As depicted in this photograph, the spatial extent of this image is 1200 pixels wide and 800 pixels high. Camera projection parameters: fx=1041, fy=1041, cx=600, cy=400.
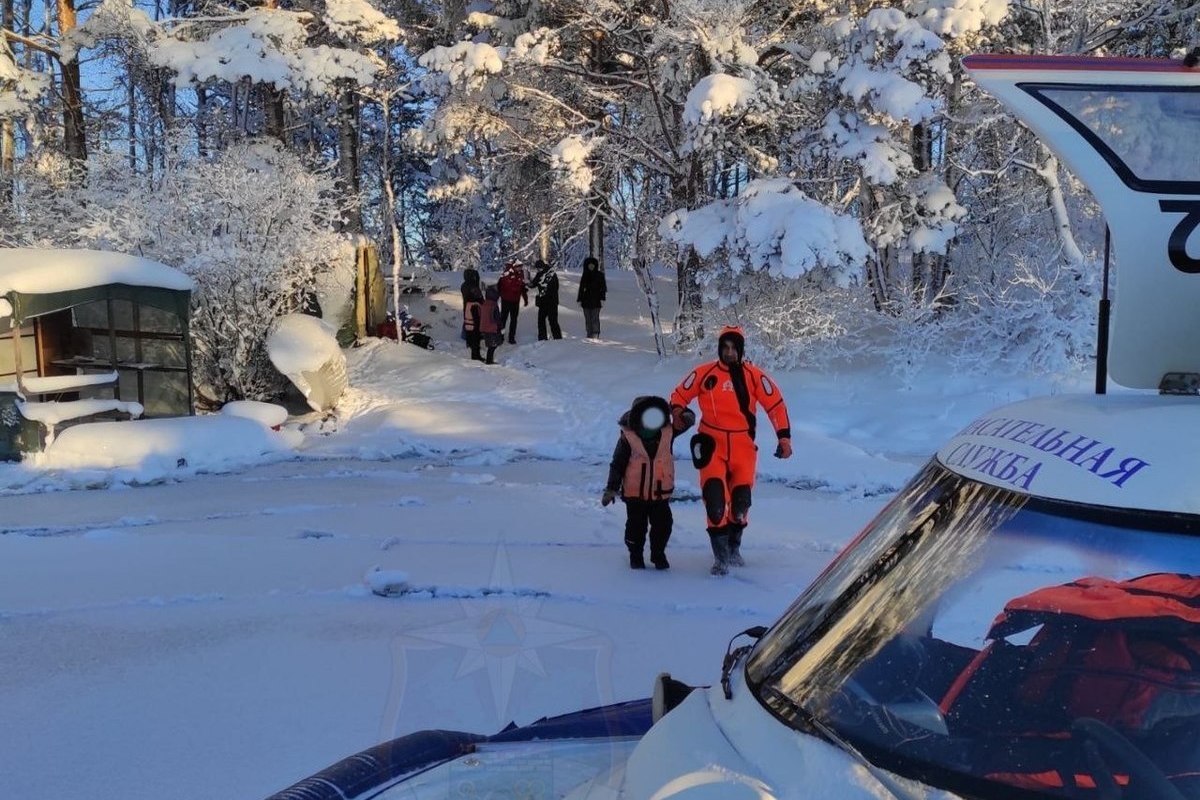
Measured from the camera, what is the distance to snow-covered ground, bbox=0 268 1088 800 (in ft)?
14.0

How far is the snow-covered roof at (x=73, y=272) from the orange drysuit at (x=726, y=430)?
7.60 meters

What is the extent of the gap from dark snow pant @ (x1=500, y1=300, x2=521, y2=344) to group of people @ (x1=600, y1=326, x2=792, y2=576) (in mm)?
13814

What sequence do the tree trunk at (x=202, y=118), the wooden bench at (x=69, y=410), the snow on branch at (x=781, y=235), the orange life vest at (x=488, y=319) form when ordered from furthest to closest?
the tree trunk at (x=202, y=118), the orange life vest at (x=488, y=319), the snow on branch at (x=781, y=235), the wooden bench at (x=69, y=410)

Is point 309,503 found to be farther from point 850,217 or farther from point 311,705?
point 850,217

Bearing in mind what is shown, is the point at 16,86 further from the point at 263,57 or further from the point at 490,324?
the point at 490,324

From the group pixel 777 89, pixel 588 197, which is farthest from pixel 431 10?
pixel 777 89

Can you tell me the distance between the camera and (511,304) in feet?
67.7

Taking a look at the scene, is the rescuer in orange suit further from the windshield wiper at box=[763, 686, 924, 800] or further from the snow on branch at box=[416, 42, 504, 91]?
the snow on branch at box=[416, 42, 504, 91]

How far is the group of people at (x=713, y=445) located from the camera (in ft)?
21.2

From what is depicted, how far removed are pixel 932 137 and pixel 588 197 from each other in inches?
208

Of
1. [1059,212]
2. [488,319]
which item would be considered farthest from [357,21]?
[1059,212]

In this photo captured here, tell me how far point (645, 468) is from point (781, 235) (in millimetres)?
7189

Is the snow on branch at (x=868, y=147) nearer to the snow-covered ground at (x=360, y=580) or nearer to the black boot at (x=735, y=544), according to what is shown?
the snow-covered ground at (x=360, y=580)

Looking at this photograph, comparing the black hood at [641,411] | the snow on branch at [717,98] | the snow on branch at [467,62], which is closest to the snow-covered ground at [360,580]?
the black hood at [641,411]
